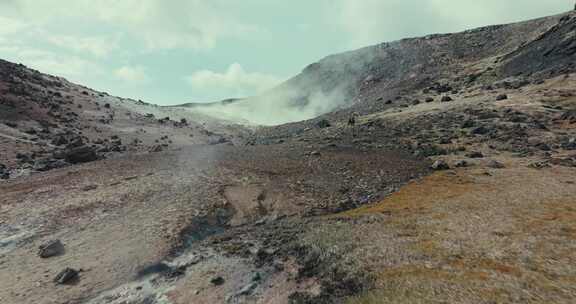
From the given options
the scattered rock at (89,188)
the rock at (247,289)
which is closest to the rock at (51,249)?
the scattered rock at (89,188)

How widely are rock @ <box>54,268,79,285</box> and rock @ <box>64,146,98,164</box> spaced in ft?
124

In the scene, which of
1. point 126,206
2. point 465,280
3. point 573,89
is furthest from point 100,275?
point 573,89

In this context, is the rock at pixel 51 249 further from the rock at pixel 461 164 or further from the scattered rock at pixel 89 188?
the rock at pixel 461 164

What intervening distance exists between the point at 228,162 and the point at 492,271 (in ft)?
129

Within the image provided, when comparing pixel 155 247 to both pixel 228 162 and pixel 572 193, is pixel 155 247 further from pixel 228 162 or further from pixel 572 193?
pixel 572 193

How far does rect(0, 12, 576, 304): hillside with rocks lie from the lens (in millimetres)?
23141

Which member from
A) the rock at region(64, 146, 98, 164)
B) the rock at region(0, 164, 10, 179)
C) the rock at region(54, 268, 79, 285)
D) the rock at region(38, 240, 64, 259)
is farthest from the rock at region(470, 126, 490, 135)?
the rock at region(0, 164, 10, 179)

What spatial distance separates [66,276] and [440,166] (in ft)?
133

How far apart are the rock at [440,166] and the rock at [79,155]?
50.8 metres

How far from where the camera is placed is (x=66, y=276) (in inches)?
1021

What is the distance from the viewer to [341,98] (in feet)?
452

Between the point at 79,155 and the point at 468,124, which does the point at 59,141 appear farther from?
the point at 468,124

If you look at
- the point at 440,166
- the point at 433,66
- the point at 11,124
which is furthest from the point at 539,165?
the point at 433,66

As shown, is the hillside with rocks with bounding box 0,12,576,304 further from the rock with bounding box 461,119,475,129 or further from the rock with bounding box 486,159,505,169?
the rock with bounding box 486,159,505,169
